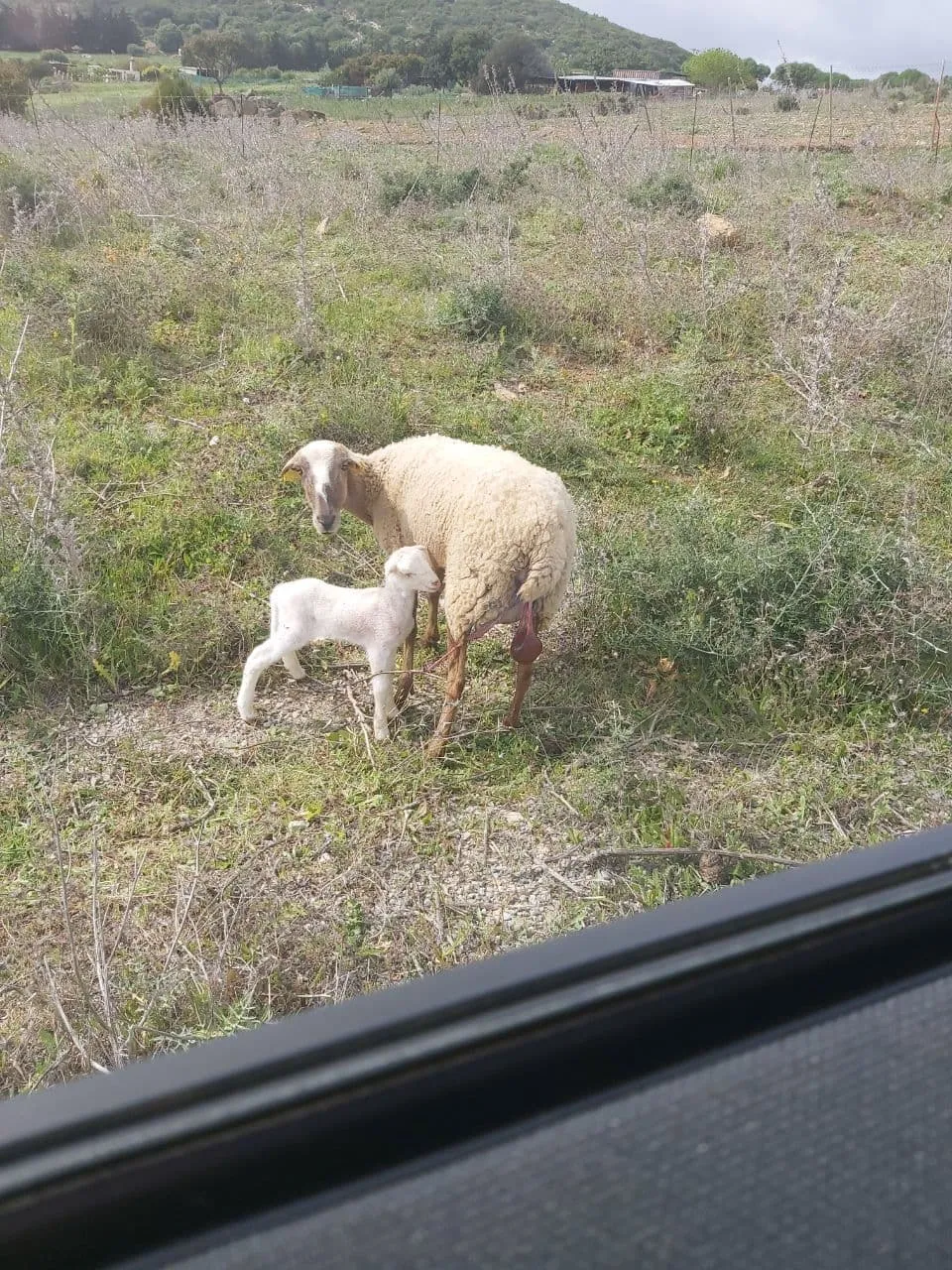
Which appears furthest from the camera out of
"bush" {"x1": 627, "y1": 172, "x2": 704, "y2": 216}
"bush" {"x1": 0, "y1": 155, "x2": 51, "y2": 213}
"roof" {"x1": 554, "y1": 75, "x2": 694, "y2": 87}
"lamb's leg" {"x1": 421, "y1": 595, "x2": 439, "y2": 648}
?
"roof" {"x1": 554, "y1": 75, "x2": 694, "y2": 87}

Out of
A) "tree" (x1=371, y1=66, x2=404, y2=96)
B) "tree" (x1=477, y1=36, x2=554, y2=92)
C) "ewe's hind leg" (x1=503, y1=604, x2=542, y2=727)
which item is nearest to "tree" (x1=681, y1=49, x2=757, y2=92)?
"tree" (x1=477, y1=36, x2=554, y2=92)

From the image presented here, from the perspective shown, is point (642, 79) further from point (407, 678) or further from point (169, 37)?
point (407, 678)

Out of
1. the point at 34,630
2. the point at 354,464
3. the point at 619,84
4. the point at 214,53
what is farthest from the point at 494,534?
the point at 214,53

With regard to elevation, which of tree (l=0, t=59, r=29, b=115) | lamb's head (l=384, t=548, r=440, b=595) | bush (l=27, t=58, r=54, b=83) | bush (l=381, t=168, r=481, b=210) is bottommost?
lamb's head (l=384, t=548, r=440, b=595)

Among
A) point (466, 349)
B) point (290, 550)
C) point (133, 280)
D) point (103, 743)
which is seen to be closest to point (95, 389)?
point (133, 280)

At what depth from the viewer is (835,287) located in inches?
215

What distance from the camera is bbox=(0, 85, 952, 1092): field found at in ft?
9.98

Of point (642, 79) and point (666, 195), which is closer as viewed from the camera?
point (666, 195)

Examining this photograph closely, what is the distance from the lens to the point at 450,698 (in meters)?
3.75

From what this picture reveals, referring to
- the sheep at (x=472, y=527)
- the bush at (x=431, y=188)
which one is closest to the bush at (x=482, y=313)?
the sheep at (x=472, y=527)

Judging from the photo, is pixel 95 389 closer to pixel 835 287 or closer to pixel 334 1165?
pixel 835 287

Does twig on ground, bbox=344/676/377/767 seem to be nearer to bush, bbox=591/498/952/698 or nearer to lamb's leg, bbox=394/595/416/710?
lamb's leg, bbox=394/595/416/710

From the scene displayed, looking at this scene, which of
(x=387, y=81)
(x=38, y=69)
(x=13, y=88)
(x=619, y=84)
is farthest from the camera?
(x=387, y=81)

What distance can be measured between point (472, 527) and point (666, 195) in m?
7.82
